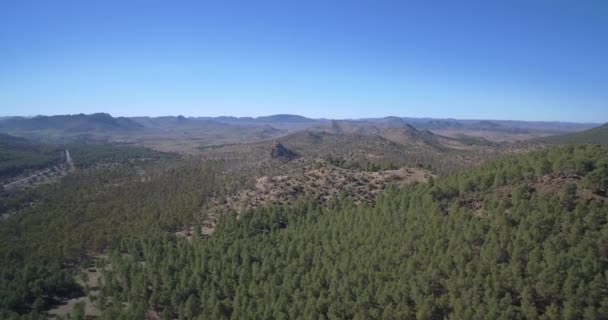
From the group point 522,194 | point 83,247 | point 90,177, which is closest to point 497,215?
point 522,194

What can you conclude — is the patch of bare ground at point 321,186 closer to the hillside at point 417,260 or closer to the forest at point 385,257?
the forest at point 385,257

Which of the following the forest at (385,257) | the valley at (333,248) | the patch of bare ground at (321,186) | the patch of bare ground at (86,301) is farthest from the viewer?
the patch of bare ground at (321,186)

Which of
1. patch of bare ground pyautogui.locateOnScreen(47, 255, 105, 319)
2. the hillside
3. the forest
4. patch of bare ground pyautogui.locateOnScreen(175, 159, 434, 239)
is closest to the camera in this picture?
the hillside

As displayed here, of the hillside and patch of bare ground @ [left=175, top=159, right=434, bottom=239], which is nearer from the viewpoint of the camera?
the hillside

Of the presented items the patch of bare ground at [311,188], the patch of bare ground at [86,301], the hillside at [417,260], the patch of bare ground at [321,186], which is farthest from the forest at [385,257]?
the patch of bare ground at [321,186]

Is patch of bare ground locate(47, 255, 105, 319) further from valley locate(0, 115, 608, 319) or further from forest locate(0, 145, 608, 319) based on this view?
forest locate(0, 145, 608, 319)

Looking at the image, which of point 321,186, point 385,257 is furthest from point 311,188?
point 385,257

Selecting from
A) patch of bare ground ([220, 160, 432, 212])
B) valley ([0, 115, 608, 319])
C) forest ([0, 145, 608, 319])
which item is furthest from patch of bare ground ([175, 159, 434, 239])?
forest ([0, 145, 608, 319])

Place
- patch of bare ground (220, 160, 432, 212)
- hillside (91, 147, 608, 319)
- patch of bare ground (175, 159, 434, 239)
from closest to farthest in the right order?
hillside (91, 147, 608, 319) → patch of bare ground (175, 159, 434, 239) → patch of bare ground (220, 160, 432, 212)

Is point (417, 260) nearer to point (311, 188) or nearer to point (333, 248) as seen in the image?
point (333, 248)
